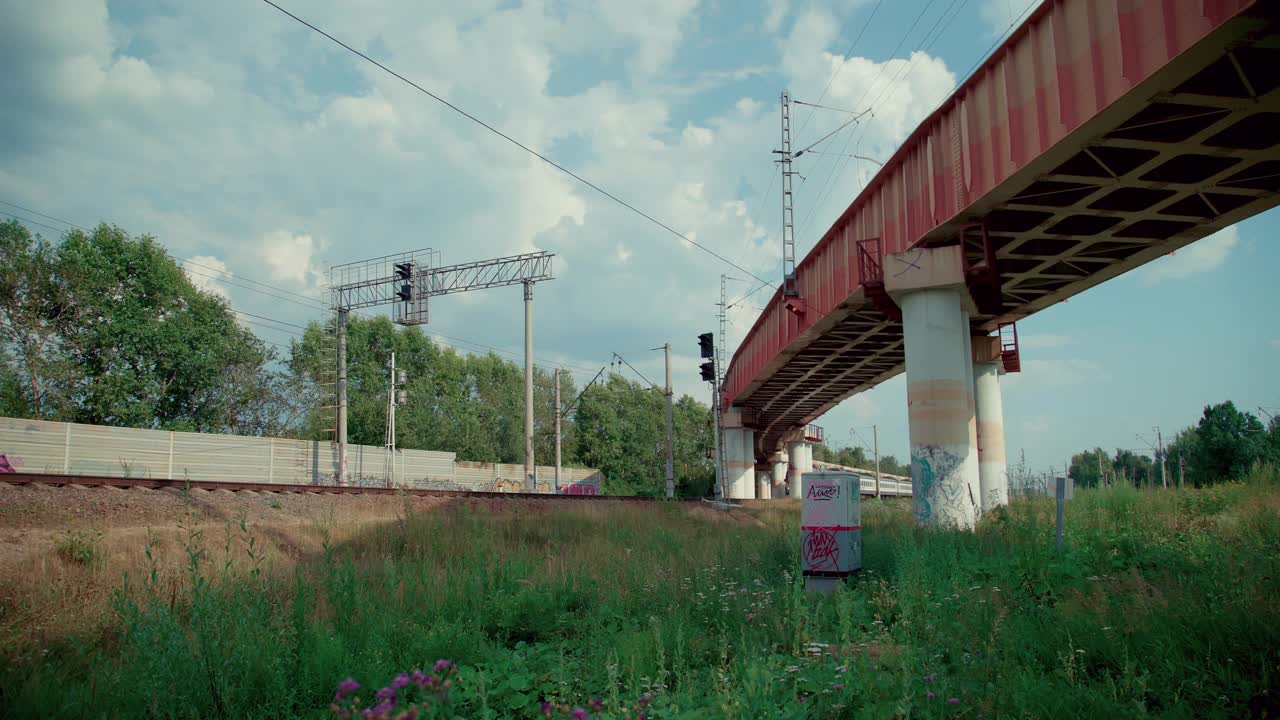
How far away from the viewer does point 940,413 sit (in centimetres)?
1852

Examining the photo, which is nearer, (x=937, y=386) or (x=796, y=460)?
(x=937, y=386)

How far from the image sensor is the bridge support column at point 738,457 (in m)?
54.4

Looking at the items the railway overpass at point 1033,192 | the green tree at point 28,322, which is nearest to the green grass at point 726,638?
the railway overpass at point 1033,192

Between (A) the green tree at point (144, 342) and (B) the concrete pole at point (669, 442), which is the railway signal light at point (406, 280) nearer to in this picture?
(B) the concrete pole at point (669, 442)

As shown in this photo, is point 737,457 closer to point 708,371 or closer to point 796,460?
point 796,460

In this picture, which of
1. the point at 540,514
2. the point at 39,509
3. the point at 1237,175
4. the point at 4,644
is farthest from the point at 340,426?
the point at 1237,175

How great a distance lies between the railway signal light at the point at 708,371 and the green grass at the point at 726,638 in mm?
20326

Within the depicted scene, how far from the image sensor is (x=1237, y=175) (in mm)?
15570

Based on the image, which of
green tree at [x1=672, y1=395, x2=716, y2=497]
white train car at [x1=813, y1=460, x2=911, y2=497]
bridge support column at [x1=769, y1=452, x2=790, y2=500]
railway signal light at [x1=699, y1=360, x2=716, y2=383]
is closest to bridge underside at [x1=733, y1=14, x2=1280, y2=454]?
railway signal light at [x1=699, y1=360, x2=716, y2=383]

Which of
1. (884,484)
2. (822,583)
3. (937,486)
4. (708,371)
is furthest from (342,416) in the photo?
(884,484)

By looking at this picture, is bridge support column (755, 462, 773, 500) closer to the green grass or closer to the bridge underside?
the bridge underside

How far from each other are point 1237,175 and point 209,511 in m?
21.9

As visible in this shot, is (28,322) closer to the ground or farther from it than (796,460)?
A: farther from it

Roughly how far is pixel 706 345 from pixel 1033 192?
51.1 ft
